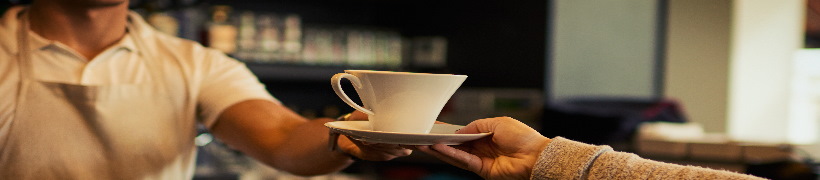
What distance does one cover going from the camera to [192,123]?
1.62 metres

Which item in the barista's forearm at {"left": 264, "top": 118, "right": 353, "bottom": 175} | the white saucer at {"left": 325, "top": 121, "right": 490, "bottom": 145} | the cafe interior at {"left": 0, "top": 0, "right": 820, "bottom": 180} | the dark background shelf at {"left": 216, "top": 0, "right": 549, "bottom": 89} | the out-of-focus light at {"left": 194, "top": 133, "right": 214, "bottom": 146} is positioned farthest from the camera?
the dark background shelf at {"left": 216, "top": 0, "right": 549, "bottom": 89}

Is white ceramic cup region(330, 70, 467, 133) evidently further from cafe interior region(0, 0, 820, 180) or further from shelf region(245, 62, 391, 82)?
shelf region(245, 62, 391, 82)

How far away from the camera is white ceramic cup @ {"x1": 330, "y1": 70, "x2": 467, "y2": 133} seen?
1.08 meters

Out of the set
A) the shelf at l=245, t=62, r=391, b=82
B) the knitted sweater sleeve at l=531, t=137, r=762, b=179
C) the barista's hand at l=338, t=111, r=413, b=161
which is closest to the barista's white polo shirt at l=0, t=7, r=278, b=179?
the barista's hand at l=338, t=111, r=413, b=161

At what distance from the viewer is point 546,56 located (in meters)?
4.54

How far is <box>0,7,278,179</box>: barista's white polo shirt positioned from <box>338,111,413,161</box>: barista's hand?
0.36 meters

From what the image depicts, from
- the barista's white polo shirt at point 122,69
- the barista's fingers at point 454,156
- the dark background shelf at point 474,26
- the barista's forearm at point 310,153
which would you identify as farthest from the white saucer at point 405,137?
the dark background shelf at point 474,26

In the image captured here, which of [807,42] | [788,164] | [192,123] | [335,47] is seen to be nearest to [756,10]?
[807,42]

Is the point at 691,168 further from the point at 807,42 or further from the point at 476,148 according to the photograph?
the point at 807,42

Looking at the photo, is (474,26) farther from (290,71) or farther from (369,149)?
(369,149)

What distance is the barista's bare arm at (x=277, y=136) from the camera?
1.46 metres

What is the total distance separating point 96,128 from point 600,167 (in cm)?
97

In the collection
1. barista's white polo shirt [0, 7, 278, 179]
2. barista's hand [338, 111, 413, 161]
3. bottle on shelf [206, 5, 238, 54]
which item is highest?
barista's white polo shirt [0, 7, 278, 179]

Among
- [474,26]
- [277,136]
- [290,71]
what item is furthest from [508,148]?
[474,26]
